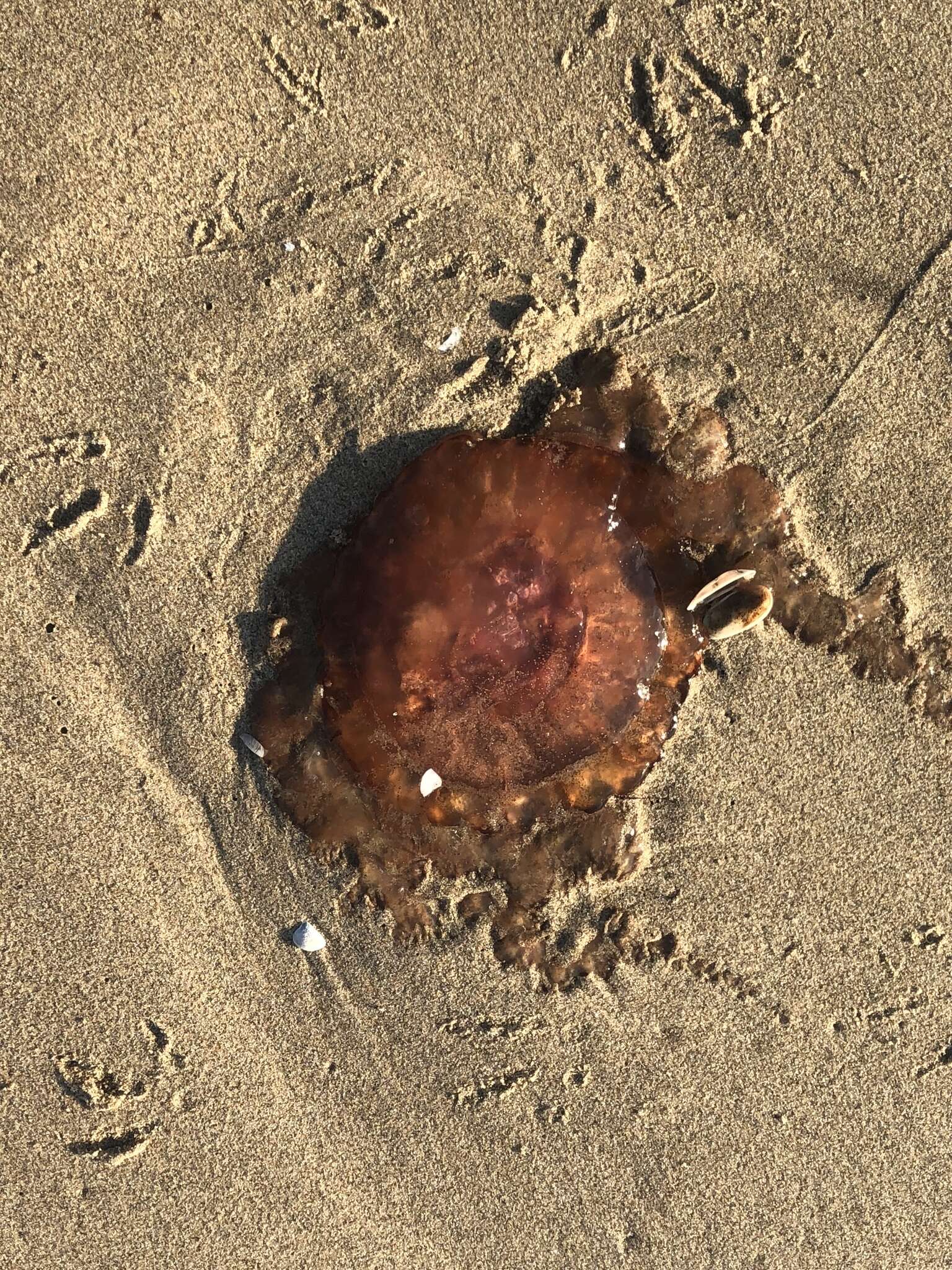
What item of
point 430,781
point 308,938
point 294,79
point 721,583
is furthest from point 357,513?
point 308,938

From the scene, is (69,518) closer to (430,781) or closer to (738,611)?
(430,781)

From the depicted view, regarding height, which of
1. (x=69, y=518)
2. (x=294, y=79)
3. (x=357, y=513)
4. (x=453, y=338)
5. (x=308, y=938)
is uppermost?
(x=294, y=79)

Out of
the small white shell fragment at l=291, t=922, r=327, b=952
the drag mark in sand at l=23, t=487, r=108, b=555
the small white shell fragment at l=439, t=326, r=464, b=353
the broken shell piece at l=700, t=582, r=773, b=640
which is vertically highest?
the small white shell fragment at l=439, t=326, r=464, b=353

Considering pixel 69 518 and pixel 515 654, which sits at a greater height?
pixel 515 654

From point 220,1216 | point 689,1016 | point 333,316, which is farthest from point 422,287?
point 220,1216

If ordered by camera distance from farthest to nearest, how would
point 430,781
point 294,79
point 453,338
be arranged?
1. point 430,781
2. point 453,338
3. point 294,79

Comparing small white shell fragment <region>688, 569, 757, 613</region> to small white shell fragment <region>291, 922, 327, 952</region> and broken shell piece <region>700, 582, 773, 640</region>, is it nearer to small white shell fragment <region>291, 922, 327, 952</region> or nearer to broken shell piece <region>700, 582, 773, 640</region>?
broken shell piece <region>700, 582, 773, 640</region>

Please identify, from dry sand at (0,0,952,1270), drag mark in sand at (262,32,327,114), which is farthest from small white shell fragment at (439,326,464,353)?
drag mark in sand at (262,32,327,114)

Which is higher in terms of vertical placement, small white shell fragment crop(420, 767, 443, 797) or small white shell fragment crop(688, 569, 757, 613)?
small white shell fragment crop(688, 569, 757, 613)

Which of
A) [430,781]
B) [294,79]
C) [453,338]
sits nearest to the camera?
[294,79]
